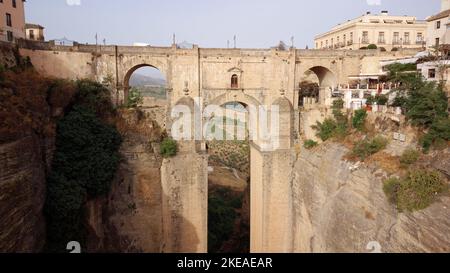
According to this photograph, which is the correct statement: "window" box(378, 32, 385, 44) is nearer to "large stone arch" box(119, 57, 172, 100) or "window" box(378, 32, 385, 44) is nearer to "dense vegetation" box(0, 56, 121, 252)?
"large stone arch" box(119, 57, 172, 100)

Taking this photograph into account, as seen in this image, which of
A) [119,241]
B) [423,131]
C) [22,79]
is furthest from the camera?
[119,241]

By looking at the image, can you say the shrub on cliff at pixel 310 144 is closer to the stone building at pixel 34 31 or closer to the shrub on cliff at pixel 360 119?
the shrub on cliff at pixel 360 119

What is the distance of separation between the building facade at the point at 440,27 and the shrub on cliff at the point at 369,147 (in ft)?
26.7

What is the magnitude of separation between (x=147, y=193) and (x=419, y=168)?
39.6 feet

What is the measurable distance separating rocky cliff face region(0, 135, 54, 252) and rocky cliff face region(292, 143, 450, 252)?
10827 millimetres

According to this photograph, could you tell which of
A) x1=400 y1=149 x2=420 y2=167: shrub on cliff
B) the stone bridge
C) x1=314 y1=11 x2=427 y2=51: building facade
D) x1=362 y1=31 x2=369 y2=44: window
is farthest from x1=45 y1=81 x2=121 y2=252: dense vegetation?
x1=362 y1=31 x2=369 y2=44: window

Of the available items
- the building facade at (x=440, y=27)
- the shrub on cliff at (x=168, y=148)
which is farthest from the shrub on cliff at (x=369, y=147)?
the shrub on cliff at (x=168, y=148)

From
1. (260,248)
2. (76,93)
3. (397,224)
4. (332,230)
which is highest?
(76,93)

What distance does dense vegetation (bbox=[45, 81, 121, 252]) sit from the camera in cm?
1261

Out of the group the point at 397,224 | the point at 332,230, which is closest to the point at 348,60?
the point at 332,230

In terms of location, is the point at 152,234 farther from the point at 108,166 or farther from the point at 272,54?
the point at 272,54

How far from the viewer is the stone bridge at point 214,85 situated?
17172 mm

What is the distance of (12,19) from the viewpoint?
18766mm

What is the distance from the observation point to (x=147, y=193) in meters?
17.1
